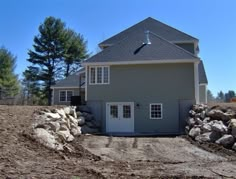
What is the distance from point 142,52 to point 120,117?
4.84 meters

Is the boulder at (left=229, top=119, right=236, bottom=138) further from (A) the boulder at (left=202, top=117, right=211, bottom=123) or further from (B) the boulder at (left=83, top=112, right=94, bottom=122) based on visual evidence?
(B) the boulder at (left=83, top=112, right=94, bottom=122)

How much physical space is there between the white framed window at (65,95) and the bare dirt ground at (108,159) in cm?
1525

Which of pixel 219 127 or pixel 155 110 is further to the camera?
pixel 155 110

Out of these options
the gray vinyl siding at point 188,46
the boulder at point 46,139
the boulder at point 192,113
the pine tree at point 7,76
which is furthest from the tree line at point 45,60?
the boulder at point 46,139

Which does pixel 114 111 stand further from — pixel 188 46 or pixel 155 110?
pixel 188 46

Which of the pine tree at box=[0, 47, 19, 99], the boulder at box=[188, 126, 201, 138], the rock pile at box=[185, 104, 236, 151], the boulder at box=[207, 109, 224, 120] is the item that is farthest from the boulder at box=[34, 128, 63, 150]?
the pine tree at box=[0, 47, 19, 99]

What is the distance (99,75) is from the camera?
2119cm

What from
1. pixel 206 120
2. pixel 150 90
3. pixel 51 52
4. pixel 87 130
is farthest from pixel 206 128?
pixel 51 52

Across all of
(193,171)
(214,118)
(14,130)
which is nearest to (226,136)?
(214,118)

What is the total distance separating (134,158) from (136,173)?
341 centimetres

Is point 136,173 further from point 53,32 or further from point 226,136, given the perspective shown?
point 53,32

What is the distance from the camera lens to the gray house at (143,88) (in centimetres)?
1998

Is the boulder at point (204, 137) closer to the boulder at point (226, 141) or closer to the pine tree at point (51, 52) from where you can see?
the boulder at point (226, 141)

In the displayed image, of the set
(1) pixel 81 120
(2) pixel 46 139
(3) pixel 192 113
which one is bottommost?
(2) pixel 46 139
